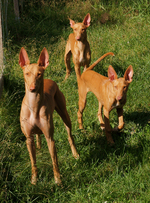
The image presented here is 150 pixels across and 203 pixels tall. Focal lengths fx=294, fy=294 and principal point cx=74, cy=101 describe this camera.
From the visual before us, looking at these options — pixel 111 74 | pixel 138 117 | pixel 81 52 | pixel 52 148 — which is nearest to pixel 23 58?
pixel 52 148

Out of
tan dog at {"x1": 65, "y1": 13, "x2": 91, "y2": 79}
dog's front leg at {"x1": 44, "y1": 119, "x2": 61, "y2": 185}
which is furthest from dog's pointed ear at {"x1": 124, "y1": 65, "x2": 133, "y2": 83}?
tan dog at {"x1": 65, "y1": 13, "x2": 91, "y2": 79}

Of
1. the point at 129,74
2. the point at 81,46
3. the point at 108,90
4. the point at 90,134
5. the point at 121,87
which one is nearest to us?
the point at 121,87

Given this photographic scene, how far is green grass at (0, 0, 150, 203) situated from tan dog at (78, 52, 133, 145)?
1.04 ft

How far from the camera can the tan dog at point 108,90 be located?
13.5ft

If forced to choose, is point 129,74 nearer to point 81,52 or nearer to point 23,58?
point 23,58

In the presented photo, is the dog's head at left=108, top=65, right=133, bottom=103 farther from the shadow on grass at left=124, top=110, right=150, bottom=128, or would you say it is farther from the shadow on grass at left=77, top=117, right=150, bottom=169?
the shadow on grass at left=124, top=110, right=150, bottom=128

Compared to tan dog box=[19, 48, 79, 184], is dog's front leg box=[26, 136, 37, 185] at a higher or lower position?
lower

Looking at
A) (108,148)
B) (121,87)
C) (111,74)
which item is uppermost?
(111,74)

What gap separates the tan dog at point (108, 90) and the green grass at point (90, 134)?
1.04 feet

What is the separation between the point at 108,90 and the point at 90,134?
2.90ft

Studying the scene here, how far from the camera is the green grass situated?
140 inches

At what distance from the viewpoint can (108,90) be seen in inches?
173

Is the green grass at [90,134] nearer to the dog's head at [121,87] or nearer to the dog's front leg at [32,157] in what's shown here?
the dog's front leg at [32,157]

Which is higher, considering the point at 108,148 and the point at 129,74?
the point at 129,74
